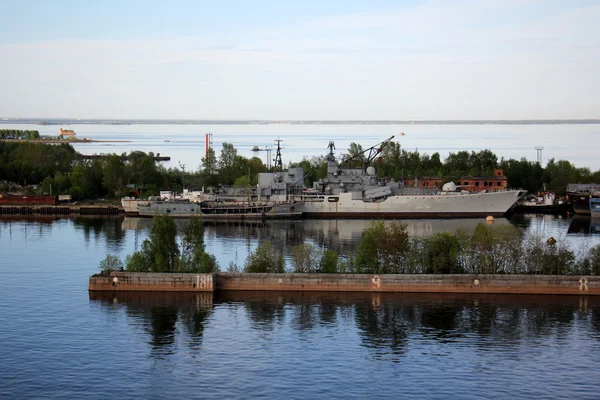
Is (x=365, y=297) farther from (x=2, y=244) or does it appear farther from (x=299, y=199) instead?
(x=299, y=199)

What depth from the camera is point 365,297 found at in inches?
1255

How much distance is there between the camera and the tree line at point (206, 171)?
261ft

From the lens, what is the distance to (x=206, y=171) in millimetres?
88812

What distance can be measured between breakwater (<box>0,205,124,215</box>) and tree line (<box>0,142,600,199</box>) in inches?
261

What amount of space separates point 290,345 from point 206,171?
64159 mm

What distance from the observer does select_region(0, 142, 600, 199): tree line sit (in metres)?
79.7

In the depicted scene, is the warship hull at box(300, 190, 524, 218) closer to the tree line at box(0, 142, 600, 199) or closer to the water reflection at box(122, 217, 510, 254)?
the water reflection at box(122, 217, 510, 254)

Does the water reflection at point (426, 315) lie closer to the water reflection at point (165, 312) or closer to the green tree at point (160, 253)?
the water reflection at point (165, 312)

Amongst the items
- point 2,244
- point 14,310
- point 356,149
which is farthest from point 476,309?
A: point 356,149

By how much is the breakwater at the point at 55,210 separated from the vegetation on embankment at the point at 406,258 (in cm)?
3643

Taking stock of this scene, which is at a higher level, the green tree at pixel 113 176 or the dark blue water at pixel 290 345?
the green tree at pixel 113 176

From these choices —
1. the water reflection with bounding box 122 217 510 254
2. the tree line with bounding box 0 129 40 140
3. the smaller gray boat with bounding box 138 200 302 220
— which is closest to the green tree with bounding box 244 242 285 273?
the water reflection with bounding box 122 217 510 254

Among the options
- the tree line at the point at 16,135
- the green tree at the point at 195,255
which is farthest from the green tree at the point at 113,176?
the tree line at the point at 16,135

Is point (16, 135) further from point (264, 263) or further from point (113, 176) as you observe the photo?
point (264, 263)
